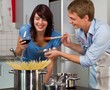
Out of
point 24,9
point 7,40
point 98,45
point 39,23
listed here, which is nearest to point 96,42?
point 98,45

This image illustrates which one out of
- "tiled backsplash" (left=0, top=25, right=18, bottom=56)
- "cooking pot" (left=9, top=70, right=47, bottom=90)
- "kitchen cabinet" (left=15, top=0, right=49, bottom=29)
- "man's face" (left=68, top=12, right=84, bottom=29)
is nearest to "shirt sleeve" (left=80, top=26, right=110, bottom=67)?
"man's face" (left=68, top=12, right=84, bottom=29)

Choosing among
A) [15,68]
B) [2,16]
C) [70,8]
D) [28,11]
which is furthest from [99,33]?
[2,16]

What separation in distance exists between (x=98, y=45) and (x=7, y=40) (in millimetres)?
2219

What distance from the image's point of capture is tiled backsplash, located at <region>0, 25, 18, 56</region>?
11.2ft

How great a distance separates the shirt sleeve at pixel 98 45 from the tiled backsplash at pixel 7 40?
6.98ft

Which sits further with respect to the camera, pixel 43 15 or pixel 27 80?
pixel 43 15

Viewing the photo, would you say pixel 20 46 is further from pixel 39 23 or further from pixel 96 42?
pixel 96 42

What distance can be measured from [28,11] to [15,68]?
2.29m

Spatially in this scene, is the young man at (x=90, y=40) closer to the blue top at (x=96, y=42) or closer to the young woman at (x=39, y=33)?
the blue top at (x=96, y=42)

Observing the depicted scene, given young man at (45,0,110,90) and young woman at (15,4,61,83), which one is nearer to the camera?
young man at (45,0,110,90)

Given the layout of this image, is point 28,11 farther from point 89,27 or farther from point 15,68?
point 15,68

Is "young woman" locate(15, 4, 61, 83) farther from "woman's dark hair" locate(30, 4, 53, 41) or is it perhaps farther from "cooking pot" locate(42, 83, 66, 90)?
"cooking pot" locate(42, 83, 66, 90)

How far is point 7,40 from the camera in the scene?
3459mm

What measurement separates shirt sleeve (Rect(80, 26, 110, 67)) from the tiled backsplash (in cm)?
213
